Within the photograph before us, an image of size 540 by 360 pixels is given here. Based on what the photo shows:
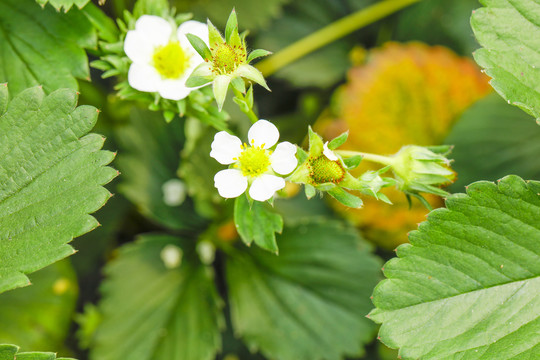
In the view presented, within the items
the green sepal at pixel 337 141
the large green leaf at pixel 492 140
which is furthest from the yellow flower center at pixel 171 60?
the large green leaf at pixel 492 140

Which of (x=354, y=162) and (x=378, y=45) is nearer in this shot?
(x=354, y=162)

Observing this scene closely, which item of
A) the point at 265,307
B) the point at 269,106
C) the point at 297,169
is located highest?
the point at 297,169

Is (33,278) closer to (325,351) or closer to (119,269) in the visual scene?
(119,269)

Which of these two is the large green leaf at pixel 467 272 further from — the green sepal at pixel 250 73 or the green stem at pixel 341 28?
the green stem at pixel 341 28

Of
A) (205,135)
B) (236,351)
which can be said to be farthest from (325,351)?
(205,135)

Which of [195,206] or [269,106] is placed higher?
[269,106]

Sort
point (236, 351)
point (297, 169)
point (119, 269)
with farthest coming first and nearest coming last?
point (236, 351), point (119, 269), point (297, 169)
